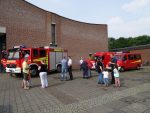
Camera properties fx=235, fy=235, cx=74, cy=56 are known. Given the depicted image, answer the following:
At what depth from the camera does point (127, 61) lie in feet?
94.2

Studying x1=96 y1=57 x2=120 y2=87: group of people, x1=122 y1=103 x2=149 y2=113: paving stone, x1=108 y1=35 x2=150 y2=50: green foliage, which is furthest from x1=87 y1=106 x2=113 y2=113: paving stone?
x1=108 y1=35 x2=150 y2=50: green foliage

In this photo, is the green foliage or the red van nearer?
the red van

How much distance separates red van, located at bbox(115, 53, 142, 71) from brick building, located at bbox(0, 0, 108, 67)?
10.7m

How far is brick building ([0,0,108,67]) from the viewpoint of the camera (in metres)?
27.8

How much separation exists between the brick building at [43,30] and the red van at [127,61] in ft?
35.0

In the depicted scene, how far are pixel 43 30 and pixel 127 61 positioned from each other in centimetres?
1206

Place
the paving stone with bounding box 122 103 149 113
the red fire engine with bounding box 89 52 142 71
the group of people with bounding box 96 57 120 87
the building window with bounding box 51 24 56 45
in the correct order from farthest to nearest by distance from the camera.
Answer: the building window with bounding box 51 24 56 45, the red fire engine with bounding box 89 52 142 71, the group of people with bounding box 96 57 120 87, the paving stone with bounding box 122 103 149 113

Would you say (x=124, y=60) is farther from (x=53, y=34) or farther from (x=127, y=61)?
(x=53, y=34)

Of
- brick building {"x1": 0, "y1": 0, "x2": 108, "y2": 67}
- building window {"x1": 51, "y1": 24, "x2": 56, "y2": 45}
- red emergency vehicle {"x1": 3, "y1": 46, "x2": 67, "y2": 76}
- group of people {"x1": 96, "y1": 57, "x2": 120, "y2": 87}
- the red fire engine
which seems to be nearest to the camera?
group of people {"x1": 96, "y1": 57, "x2": 120, "y2": 87}

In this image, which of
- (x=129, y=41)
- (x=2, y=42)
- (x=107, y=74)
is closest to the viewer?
(x=107, y=74)

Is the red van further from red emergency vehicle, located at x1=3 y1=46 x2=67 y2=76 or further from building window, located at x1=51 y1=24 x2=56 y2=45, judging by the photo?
building window, located at x1=51 y1=24 x2=56 y2=45

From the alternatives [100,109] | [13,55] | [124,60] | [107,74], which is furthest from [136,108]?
[124,60]

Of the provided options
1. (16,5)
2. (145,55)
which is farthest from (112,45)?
(16,5)

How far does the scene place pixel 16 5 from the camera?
28406 mm
